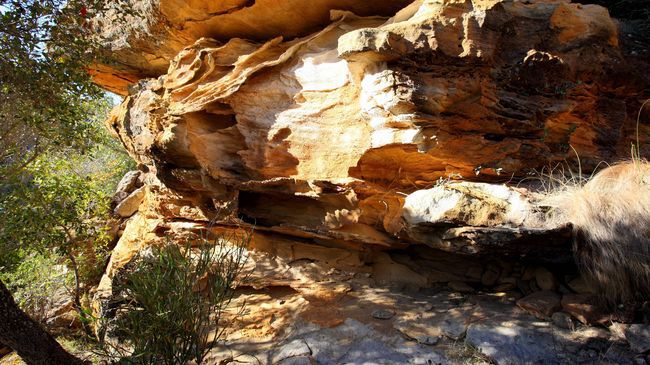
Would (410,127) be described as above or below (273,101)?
below

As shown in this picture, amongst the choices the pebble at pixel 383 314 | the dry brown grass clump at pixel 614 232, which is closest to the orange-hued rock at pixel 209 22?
the dry brown grass clump at pixel 614 232

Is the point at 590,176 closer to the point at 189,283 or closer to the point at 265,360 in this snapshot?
the point at 265,360

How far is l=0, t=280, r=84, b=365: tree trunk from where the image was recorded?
11.1 ft

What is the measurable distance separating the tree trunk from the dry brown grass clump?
4.84 meters

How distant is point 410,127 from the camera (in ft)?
11.3

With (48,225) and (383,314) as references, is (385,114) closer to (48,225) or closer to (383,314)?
(383,314)

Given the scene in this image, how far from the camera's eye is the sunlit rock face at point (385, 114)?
10.9 feet

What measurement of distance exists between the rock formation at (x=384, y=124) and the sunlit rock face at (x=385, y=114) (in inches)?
0.6

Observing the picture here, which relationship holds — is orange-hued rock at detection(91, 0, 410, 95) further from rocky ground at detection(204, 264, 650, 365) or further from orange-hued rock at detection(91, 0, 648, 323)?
→ rocky ground at detection(204, 264, 650, 365)

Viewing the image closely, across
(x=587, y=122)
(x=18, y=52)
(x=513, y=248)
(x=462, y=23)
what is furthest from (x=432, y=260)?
(x=18, y=52)


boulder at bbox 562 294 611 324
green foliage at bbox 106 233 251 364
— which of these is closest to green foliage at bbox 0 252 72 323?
green foliage at bbox 106 233 251 364

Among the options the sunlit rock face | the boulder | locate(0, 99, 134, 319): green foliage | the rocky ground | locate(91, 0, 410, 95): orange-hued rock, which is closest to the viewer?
the rocky ground

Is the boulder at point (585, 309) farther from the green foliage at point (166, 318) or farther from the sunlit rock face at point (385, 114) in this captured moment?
the green foliage at point (166, 318)

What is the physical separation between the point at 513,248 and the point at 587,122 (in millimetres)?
1702
